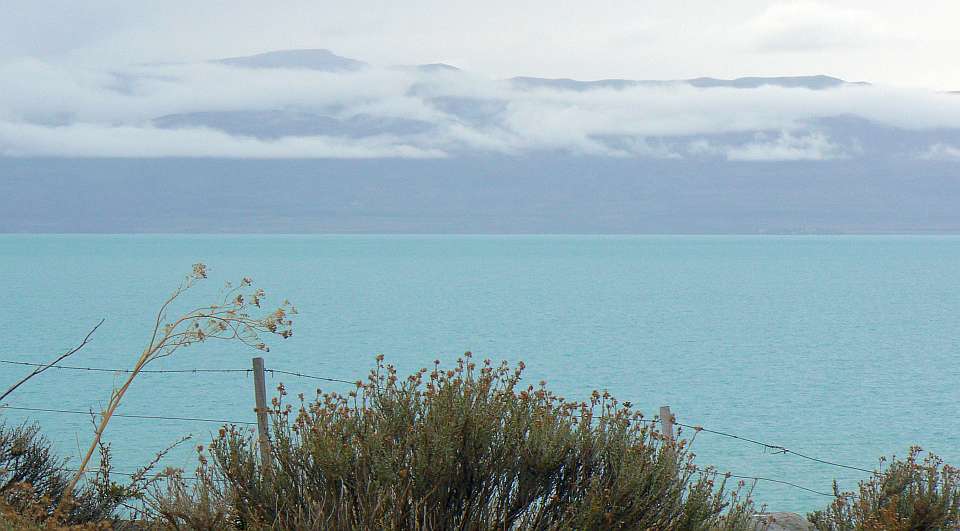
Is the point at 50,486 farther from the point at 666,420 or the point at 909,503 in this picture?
the point at 909,503

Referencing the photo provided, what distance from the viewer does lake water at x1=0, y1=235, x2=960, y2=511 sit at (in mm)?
32250

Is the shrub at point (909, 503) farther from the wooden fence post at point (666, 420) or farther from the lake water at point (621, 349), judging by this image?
the lake water at point (621, 349)

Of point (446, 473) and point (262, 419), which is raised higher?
point (446, 473)

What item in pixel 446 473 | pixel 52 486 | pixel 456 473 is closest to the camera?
pixel 446 473

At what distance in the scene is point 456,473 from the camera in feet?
15.7

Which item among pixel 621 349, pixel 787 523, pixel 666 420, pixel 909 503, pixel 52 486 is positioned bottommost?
pixel 621 349

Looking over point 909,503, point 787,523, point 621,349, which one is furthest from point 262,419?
point 621,349

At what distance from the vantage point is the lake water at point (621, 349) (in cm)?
3225

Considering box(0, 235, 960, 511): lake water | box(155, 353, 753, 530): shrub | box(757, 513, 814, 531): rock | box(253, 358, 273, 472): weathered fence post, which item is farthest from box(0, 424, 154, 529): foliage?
box(0, 235, 960, 511): lake water

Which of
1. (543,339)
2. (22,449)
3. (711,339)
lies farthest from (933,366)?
(22,449)

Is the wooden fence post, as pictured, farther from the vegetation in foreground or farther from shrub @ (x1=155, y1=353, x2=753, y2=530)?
shrub @ (x1=155, y1=353, x2=753, y2=530)

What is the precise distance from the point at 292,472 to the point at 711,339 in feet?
194

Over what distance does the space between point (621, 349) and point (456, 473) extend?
5204 centimetres

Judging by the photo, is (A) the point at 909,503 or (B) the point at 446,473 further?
(A) the point at 909,503
